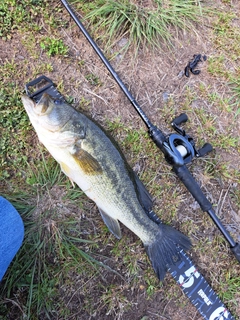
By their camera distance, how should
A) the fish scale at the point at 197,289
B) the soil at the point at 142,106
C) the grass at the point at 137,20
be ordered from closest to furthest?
the soil at the point at 142,106, the fish scale at the point at 197,289, the grass at the point at 137,20

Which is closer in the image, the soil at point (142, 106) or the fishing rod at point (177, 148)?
the fishing rod at point (177, 148)

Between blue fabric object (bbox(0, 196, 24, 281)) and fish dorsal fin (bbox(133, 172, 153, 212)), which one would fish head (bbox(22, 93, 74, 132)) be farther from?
fish dorsal fin (bbox(133, 172, 153, 212))

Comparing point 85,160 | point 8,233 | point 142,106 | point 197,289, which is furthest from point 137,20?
point 197,289

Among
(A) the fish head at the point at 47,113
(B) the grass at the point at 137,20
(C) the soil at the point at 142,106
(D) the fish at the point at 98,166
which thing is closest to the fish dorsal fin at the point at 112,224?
(D) the fish at the point at 98,166

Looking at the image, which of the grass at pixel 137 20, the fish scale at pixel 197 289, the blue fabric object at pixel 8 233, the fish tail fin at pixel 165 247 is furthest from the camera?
the grass at pixel 137 20

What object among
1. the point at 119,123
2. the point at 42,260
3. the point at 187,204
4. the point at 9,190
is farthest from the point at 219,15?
the point at 42,260

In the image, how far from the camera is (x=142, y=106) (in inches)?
142

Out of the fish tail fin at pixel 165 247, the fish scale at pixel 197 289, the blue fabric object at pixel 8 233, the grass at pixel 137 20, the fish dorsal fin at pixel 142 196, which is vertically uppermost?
the grass at pixel 137 20

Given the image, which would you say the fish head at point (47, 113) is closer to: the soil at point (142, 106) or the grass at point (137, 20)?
the soil at point (142, 106)

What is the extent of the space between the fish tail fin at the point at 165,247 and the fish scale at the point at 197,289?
0.56 feet

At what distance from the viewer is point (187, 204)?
3609mm

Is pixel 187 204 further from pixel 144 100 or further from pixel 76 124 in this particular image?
pixel 76 124

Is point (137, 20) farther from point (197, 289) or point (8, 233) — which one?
point (197, 289)

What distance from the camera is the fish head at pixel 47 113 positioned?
273 cm
